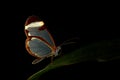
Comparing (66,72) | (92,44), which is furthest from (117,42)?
(66,72)

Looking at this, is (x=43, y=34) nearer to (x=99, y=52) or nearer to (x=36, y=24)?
(x=36, y=24)

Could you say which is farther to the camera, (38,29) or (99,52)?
(38,29)

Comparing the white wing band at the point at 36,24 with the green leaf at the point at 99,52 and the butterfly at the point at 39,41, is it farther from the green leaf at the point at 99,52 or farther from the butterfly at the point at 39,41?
the green leaf at the point at 99,52

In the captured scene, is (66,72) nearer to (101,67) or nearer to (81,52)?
(101,67)

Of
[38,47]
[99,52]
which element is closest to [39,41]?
[38,47]

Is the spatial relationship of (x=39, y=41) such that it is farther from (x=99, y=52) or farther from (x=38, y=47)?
(x=99, y=52)

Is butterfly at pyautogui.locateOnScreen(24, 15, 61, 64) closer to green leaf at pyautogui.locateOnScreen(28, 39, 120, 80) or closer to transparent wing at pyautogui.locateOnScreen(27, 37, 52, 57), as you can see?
transparent wing at pyautogui.locateOnScreen(27, 37, 52, 57)

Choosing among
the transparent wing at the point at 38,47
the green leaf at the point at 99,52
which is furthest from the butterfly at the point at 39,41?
the green leaf at the point at 99,52

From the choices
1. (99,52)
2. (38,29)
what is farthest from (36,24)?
(99,52)

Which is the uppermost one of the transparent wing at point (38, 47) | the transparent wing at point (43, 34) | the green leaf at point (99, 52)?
the green leaf at point (99, 52)

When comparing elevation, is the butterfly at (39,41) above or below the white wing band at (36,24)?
below
